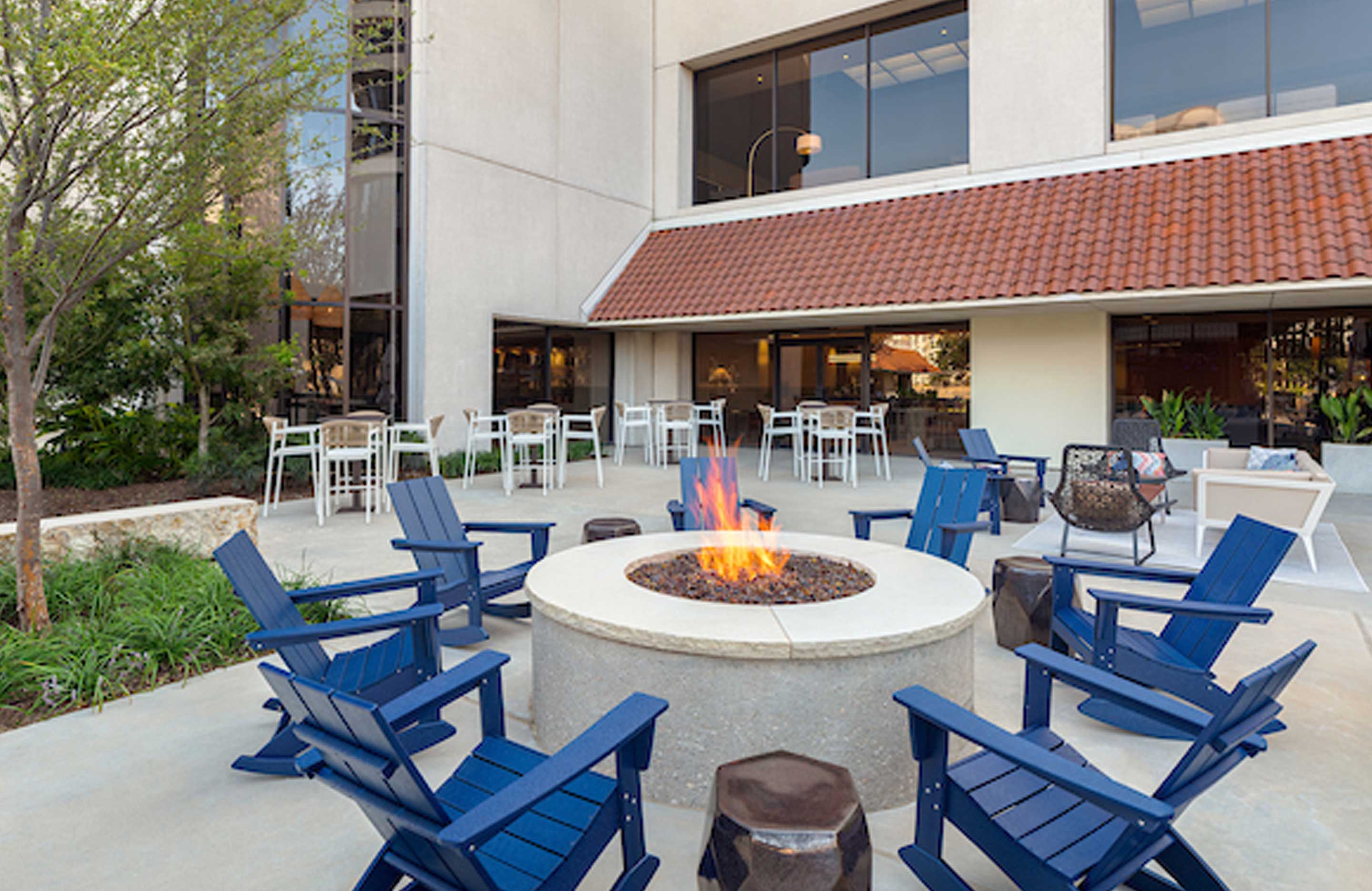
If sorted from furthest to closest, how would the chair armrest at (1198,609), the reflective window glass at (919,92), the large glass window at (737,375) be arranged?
the large glass window at (737,375)
the reflective window glass at (919,92)
the chair armrest at (1198,609)

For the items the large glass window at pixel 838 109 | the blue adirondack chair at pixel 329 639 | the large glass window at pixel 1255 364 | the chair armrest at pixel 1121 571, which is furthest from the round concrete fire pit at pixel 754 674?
the large glass window at pixel 838 109

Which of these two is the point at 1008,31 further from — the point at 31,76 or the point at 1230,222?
the point at 31,76

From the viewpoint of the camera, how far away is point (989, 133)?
1259 centimetres

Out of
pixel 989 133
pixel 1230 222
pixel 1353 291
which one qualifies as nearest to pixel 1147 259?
pixel 1230 222

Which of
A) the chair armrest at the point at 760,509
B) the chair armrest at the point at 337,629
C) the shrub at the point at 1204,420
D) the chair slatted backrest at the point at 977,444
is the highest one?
the shrub at the point at 1204,420

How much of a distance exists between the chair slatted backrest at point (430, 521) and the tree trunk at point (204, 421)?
6.47 meters

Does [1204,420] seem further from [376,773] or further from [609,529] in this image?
[376,773]

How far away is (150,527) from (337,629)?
3733 mm

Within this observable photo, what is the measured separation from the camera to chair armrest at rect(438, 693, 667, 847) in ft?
5.02

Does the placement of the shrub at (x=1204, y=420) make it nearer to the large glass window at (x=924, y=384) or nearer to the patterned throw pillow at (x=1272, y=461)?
the large glass window at (x=924, y=384)

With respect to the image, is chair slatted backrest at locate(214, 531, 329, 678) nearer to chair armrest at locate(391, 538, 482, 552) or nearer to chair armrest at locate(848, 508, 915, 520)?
chair armrest at locate(391, 538, 482, 552)

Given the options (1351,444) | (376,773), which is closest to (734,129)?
(1351,444)

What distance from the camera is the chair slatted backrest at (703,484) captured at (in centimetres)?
552

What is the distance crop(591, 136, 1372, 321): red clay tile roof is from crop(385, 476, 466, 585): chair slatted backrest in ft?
28.1
